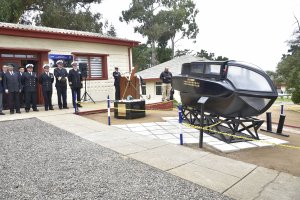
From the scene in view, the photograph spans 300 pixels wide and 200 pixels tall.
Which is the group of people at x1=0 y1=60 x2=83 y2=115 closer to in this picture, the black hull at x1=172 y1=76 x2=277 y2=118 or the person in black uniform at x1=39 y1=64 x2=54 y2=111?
the person in black uniform at x1=39 y1=64 x2=54 y2=111

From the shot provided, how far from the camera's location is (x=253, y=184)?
4.50 m

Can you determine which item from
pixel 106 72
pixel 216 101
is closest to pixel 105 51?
pixel 106 72

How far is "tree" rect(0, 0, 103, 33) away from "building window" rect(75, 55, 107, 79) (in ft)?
37.8

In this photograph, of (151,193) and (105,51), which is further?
(105,51)

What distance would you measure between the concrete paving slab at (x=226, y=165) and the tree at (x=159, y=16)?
32879mm

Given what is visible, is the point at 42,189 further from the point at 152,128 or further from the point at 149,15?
the point at 149,15

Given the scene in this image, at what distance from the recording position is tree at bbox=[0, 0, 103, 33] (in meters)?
23.0

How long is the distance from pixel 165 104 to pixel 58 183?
9.55m

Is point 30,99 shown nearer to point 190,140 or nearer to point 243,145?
point 190,140

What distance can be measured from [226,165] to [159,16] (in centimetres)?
3419

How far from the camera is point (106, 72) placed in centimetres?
1503

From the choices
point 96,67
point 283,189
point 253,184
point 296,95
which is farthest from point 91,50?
point 296,95

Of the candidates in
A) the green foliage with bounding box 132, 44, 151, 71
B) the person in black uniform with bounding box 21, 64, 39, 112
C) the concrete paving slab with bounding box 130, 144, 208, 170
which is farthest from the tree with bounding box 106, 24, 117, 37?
the concrete paving slab with bounding box 130, 144, 208, 170

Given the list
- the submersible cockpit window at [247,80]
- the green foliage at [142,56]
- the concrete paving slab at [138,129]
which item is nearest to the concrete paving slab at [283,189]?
the submersible cockpit window at [247,80]
